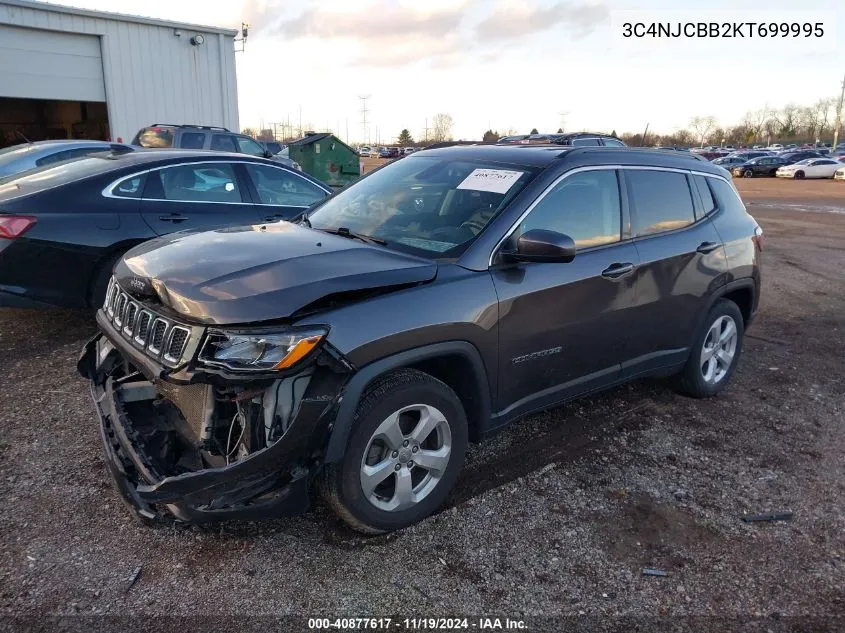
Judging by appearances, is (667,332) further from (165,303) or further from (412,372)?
(165,303)

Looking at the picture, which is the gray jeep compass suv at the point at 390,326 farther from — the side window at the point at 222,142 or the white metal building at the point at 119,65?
the white metal building at the point at 119,65

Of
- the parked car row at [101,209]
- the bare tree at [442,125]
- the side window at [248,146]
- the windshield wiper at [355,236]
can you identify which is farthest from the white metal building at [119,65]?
the bare tree at [442,125]

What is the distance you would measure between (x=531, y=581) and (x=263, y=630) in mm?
1127

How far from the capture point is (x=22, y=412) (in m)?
4.07

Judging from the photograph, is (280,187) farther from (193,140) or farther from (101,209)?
(193,140)

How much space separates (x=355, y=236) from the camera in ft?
11.5

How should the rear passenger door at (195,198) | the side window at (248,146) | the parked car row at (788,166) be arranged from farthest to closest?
1. the parked car row at (788,166)
2. the side window at (248,146)
3. the rear passenger door at (195,198)

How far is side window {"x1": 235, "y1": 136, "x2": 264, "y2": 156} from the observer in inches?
554

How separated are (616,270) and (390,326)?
1.62 meters

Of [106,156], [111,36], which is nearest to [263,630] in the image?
[106,156]

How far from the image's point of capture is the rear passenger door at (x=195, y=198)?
5484 mm

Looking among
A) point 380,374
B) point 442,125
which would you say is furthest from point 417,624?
point 442,125

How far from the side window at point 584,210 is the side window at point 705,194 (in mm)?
1032

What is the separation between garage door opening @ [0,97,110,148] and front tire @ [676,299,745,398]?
2336cm
